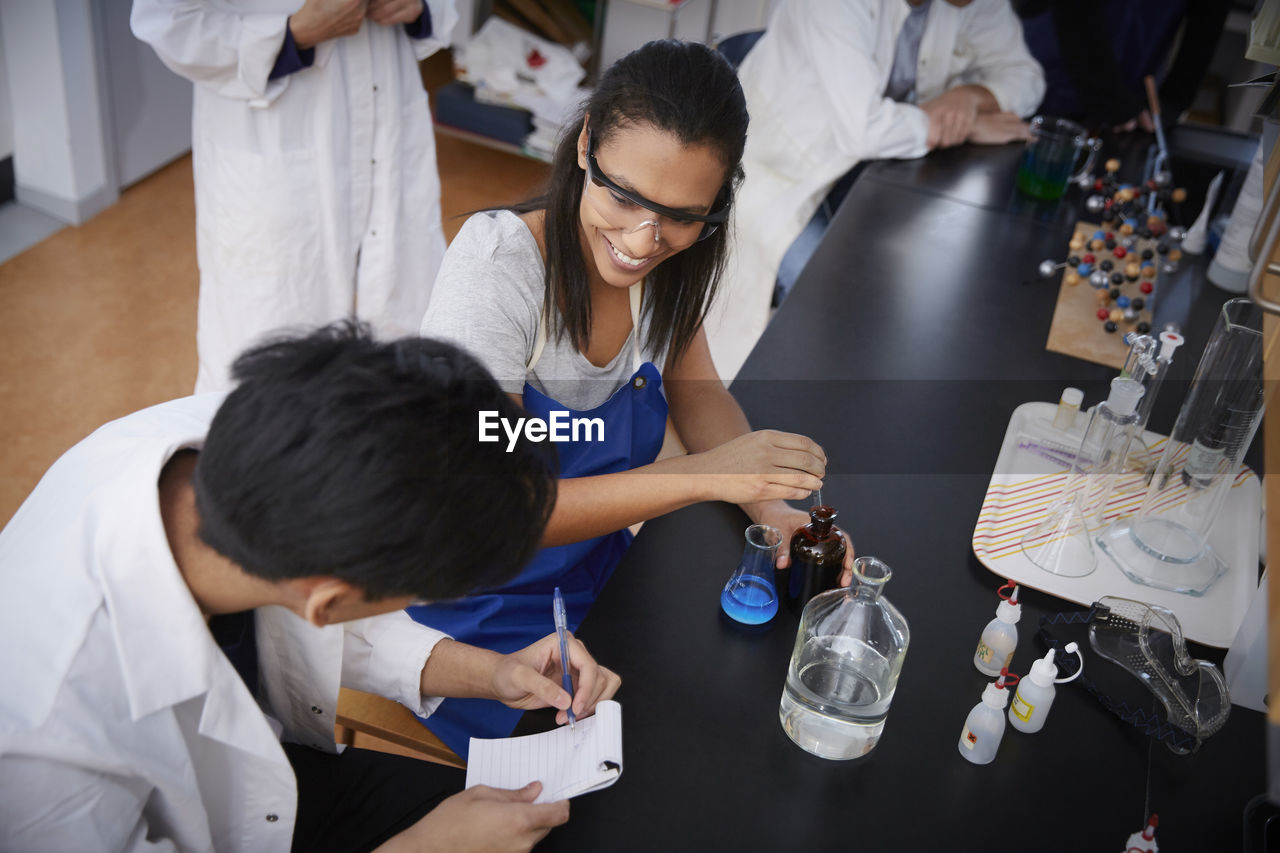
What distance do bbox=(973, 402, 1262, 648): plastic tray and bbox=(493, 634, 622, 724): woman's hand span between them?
64cm

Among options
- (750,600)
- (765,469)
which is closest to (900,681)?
(750,600)

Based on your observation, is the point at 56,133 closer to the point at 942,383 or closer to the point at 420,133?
the point at 420,133

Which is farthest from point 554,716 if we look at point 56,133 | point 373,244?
point 56,133

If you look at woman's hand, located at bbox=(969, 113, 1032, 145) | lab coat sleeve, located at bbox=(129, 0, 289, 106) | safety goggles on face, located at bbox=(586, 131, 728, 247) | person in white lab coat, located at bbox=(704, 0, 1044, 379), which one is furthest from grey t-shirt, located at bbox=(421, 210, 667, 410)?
woman's hand, located at bbox=(969, 113, 1032, 145)

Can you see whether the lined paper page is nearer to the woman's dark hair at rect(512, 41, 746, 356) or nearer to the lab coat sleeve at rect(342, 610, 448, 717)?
the lab coat sleeve at rect(342, 610, 448, 717)

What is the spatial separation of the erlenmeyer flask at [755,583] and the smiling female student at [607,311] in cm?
6

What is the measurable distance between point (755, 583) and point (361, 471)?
0.67 m

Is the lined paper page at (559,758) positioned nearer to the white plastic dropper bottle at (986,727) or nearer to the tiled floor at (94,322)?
the white plastic dropper bottle at (986,727)

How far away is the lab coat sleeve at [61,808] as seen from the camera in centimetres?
88

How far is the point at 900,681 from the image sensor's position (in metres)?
1.30

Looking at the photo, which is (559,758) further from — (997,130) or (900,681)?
(997,130)

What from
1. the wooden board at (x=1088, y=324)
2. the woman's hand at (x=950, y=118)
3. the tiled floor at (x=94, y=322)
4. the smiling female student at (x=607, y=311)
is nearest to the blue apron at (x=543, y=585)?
the smiling female student at (x=607, y=311)

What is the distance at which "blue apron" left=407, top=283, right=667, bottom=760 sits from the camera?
1422 mm

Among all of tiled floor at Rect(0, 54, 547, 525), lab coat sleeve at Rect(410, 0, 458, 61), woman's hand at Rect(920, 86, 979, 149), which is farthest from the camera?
woman's hand at Rect(920, 86, 979, 149)
